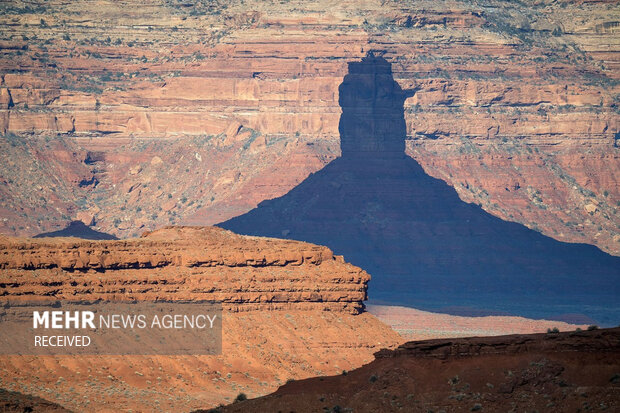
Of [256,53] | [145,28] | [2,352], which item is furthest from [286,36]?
[2,352]

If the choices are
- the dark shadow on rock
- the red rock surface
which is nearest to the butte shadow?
the dark shadow on rock

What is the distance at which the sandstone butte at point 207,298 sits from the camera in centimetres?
6419

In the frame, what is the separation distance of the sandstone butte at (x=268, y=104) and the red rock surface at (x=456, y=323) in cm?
2887

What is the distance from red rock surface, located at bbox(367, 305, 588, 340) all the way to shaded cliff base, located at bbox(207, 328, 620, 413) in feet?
202

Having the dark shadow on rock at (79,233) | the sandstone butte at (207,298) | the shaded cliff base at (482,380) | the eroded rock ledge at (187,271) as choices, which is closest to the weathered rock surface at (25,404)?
the sandstone butte at (207,298)

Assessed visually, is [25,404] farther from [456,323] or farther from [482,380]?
[456,323]

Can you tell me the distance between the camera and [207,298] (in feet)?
228

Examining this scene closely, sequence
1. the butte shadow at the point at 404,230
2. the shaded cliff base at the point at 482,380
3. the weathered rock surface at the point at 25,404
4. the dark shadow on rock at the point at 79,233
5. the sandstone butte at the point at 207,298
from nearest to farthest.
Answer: the shaded cliff base at the point at 482,380 < the weathered rock surface at the point at 25,404 < the sandstone butte at the point at 207,298 < the dark shadow on rock at the point at 79,233 < the butte shadow at the point at 404,230

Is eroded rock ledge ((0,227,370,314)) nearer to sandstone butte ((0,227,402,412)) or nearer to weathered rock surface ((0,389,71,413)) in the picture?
sandstone butte ((0,227,402,412))

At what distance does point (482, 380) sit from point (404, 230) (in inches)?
4195

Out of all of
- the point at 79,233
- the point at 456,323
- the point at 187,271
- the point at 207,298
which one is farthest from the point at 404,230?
the point at 207,298

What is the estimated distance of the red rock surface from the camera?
387ft

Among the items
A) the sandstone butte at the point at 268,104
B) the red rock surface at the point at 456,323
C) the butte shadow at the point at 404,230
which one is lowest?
the red rock surface at the point at 456,323

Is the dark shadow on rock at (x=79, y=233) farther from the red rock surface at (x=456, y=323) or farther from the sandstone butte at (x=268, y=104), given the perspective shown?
the red rock surface at (x=456, y=323)
